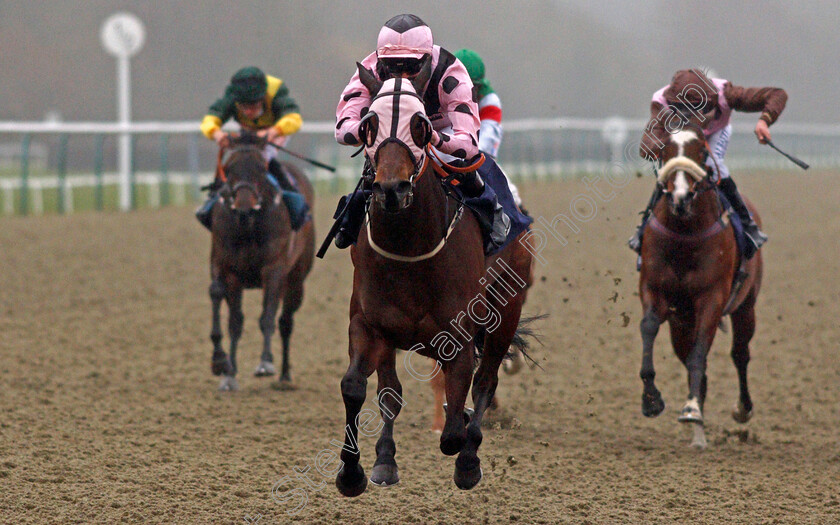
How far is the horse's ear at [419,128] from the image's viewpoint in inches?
150

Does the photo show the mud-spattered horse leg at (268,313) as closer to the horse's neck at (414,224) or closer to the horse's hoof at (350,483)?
the horse's hoof at (350,483)

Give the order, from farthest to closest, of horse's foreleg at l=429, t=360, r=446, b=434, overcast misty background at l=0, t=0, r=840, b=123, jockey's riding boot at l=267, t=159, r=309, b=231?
1. overcast misty background at l=0, t=0, r=840, b=123
2. jockey's riding boot at l=267, t=159, r=309, b=231
3. horse's foreleg at l=429, t=360, r=446, b=434

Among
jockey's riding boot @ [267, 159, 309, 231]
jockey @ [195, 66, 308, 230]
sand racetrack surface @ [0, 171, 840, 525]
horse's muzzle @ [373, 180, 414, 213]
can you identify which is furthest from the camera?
jockey's riding boot @ [267, 159, 309, 231]

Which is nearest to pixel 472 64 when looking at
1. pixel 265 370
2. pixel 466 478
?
pixel 265 370

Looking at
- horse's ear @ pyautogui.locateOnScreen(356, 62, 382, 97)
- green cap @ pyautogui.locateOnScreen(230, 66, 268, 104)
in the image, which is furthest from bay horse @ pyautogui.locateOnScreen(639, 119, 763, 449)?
green cap @ pyautogui.locateOnScreen(230, 66, 268, 104)

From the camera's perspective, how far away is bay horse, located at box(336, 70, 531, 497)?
12.6ft

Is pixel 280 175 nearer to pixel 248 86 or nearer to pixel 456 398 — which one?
pixel 248 86

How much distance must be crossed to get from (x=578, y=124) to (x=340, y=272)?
12.9m

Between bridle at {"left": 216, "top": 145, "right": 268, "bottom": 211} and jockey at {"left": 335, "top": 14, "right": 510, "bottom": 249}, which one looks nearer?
jockey at {"left": 335, "top": 14, "right": 510, "bottom": 249}

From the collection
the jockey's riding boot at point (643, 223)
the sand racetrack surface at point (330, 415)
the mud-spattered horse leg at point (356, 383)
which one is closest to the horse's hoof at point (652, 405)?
the sand racetrack surface at point (330, 415)

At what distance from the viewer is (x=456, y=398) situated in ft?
14.2

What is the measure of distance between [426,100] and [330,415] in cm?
296

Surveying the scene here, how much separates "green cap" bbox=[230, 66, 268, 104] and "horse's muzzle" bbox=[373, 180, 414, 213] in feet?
13.9

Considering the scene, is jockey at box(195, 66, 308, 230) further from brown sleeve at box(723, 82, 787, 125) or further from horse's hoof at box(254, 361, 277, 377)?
brown sleeve at box(723, 82, 787, 125)
